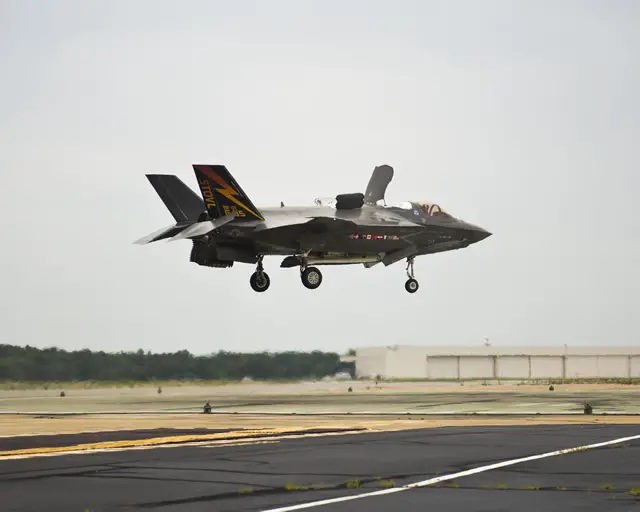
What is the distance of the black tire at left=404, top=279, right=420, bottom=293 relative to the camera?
167 ft

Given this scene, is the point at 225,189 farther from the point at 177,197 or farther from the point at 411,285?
the point at 411,285

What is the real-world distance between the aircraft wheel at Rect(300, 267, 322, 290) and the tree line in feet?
80.1

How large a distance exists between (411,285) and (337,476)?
109 feet

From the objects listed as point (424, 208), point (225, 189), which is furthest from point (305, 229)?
point (424, 208)

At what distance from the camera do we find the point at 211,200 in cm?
4516

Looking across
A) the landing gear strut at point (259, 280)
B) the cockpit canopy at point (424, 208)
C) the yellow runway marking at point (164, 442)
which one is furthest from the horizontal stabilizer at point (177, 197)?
the yellow runway marking at point (164, 442)

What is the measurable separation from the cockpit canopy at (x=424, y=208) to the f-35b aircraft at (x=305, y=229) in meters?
0.05

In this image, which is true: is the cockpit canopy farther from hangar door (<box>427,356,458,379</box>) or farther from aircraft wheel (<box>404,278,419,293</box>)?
hangar door (<box>427,356,458,379</box>)

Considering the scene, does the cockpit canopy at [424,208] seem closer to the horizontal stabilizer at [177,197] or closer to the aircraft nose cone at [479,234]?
the aircraft nose cone at [479,234]

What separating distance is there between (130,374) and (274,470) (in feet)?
175

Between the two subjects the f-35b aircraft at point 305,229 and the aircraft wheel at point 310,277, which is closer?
the f-35b aircraft at point 305,229

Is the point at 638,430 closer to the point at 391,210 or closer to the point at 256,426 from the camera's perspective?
the point at 256,426

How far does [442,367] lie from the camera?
127 m

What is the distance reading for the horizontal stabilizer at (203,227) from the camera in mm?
44188
